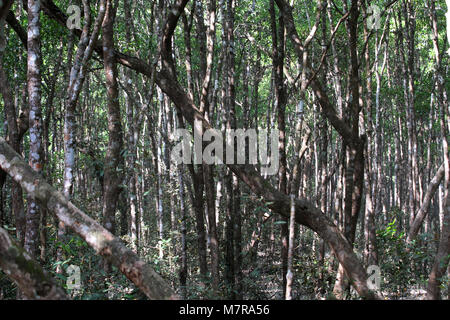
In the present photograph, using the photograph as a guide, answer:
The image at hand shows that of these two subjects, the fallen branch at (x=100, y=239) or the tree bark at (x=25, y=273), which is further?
the fallen branch at (x=100, y=239)

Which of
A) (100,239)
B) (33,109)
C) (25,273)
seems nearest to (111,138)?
(33,109)

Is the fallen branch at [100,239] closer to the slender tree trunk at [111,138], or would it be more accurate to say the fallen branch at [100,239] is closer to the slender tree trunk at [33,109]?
the slender tree trunk at [33,109]

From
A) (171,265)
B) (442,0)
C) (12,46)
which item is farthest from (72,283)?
(442,0)

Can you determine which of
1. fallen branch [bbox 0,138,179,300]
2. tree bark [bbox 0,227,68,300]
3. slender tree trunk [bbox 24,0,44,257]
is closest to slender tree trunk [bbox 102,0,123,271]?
slender tree trunk [bbox 24,0,44,257]

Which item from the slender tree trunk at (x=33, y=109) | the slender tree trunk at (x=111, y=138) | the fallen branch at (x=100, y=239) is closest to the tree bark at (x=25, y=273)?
the fallen branch at (x=100, y=239)

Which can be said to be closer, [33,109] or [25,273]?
[25,273]

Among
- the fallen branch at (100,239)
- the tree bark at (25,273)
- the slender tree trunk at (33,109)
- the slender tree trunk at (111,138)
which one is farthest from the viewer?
the slender tree trunk at (111,138)

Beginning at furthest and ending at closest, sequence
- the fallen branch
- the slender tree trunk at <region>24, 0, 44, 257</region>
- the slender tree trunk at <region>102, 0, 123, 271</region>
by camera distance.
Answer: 1. the slender tree trunk at <region>102, 0, 123, 271</region>
2. the slender tree trunk at <region>24, 0, 44, 257</region>
3. the fallen branch

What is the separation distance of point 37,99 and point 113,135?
1.05 meters

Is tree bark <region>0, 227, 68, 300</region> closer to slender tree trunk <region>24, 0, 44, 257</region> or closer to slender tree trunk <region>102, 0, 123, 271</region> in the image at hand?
slender tree trunk <region>24, 0, 44, 257</region>

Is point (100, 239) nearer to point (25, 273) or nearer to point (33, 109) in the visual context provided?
point (25, 273)

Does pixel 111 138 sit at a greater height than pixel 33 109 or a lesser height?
lesser

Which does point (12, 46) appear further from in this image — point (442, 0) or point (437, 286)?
point (442, 0)
